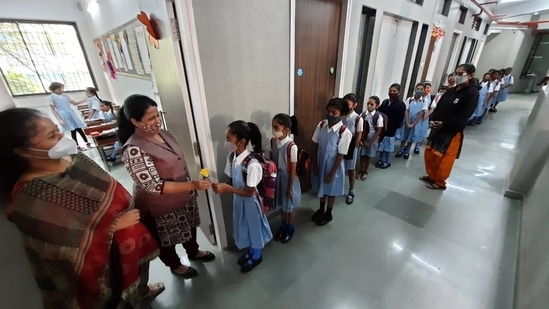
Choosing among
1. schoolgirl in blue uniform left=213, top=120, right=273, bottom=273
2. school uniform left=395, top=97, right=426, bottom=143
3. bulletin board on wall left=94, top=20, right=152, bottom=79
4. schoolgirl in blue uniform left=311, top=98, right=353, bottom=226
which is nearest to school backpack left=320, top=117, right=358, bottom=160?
schoolgirl in blue uniform left=311, top=98, right=353, bottom=226

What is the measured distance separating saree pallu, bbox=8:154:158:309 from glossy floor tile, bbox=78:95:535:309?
2.38ft

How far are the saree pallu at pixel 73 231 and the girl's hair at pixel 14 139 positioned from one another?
0.06m

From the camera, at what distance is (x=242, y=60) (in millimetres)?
1560

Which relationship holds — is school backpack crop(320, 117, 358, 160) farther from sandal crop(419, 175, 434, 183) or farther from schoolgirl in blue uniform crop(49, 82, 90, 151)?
schoolgirl in blue uniform crop(49, 82, 90, 151)

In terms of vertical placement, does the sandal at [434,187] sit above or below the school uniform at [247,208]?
below

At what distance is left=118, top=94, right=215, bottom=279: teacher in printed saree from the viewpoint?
1152 mm

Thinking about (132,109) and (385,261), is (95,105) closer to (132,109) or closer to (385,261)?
(132,109)

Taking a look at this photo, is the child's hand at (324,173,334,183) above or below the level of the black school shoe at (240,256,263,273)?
above

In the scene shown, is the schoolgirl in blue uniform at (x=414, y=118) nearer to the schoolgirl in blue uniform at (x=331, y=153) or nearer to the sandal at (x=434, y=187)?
the sandal at (x=434, y=187)

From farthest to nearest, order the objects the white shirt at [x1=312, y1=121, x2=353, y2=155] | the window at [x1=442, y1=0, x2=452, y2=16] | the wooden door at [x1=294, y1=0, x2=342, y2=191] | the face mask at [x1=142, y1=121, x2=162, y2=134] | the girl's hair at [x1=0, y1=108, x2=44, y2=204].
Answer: the window at [x1=442, y1=0, x2=452, y2=16], the wooden door at [x1=294, y1=0, x2=342, y2=191], the white shirt at [x1=312, y1=121, x2=353, y2=155], the face mask at [x1=142, y1=121, x2=162, y2=134], the girl's hair at [x1=0, y1=108, x2=44, y2=204]

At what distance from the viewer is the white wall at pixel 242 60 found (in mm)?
1373

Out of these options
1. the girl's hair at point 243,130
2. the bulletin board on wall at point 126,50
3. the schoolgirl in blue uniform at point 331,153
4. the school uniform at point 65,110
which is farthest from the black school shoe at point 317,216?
the school uniform at point 65,110

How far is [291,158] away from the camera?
1669mm

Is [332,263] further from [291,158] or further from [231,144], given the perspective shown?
[231,144]
